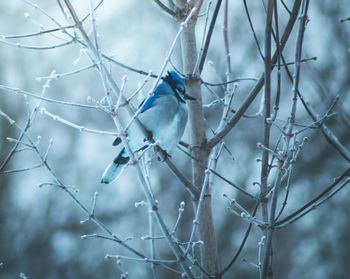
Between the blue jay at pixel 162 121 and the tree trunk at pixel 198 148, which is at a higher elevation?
the blue jay at pixel 162 121

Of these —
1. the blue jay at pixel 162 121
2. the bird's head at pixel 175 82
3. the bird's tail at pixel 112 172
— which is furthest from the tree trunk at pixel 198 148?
the bird's head at pixel 175 82

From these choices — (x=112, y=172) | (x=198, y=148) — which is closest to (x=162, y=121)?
(x=112, y=172)

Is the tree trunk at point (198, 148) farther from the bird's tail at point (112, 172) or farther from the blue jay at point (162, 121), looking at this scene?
the bird's tail at point (112, 172)

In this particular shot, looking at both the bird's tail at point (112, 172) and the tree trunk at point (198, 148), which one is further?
the bird's tail at point (112, 172)

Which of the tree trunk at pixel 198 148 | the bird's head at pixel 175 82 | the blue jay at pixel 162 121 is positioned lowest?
the tree trunk at pixel 198 148

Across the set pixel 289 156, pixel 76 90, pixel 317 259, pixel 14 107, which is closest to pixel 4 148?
pixel 14 107

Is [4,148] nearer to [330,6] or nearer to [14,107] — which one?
[14,107]

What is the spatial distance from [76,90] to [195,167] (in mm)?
8150

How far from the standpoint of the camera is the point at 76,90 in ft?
35.4

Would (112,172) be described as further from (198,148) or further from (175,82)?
(175,82)

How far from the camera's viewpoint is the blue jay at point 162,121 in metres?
3.34

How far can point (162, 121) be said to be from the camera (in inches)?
141

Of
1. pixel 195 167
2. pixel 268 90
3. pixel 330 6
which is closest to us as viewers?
pixel 268 90

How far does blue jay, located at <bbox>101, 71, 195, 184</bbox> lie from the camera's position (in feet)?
11.0
